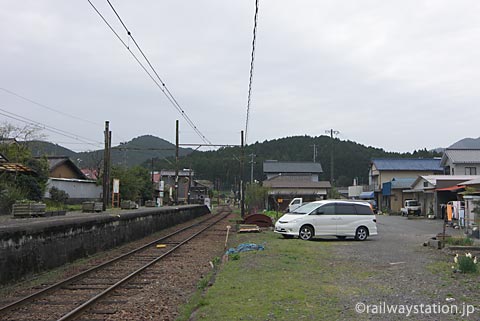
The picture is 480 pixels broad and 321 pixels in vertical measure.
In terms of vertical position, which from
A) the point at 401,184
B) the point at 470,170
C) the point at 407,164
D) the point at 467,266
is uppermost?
the point at 407,164

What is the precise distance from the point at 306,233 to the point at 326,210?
115 cm

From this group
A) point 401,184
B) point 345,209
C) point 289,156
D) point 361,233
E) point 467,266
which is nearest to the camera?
point 467,266

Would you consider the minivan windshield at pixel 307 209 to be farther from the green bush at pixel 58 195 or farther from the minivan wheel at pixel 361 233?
the green bush at pixel 58 195

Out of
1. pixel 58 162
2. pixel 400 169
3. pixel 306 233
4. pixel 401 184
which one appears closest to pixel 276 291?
pixel 306 233

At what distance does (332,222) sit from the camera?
1922cm

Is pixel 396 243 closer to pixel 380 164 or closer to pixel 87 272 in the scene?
pixel 87 272

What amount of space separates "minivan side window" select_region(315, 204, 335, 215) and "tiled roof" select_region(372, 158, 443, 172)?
165ft

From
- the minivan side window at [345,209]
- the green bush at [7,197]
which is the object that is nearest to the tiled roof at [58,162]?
the green bush at [7,197]

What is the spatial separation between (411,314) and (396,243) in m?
11.5

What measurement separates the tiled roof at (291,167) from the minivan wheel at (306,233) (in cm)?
6504

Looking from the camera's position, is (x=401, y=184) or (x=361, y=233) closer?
(x=361, y=233)

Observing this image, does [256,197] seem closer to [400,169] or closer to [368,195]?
[400,169]

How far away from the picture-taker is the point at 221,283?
9.60 m

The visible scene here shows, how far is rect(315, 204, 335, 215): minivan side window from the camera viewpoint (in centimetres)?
1936
